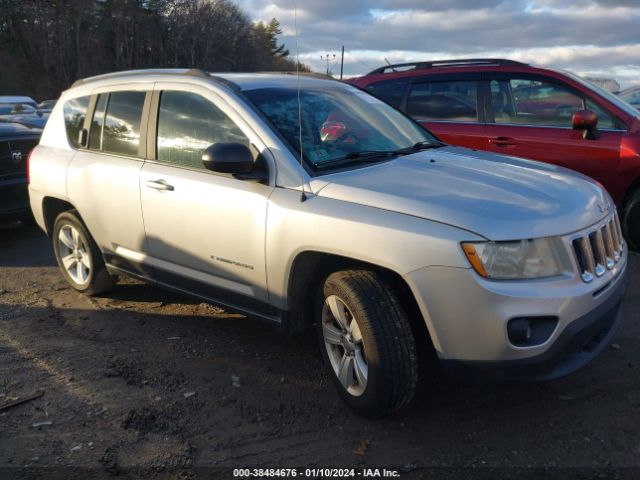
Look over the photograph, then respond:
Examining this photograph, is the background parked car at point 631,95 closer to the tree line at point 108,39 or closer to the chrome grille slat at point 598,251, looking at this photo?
the chrome grille slat at point 598,251

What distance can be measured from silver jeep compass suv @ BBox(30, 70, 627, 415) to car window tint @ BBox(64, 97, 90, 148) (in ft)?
0.40

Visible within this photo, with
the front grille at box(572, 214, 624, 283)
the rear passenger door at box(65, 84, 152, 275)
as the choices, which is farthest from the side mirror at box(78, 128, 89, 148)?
the front grille at box(572, 214, 624, 283)

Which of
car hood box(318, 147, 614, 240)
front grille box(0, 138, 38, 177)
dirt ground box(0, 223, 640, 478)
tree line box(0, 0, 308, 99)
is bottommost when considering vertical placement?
dirt ground box(0, 223, 640, 478)

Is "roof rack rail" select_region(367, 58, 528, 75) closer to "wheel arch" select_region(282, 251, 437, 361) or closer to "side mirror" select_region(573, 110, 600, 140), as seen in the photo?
"side mirror" select_region(573, 110, 600, 140)

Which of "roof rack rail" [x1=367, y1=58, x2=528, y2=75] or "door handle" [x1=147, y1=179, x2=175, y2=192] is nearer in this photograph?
"door handle" [x1=147, y1=179, x2=175, y2=192]

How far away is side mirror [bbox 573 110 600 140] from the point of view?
5.62m

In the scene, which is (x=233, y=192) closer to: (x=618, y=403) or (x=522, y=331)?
(x=522, y=331)

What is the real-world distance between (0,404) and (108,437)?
806mm

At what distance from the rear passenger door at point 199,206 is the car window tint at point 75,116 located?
3.49 feet

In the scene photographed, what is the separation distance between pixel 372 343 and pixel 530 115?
4102 mm

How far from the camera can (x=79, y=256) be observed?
524 cm

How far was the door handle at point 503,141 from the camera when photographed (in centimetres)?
614

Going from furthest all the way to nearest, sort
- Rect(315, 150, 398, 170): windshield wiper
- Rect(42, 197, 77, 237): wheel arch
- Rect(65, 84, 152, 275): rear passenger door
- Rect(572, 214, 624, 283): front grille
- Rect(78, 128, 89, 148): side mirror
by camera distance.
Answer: Rect(42, 197, 77, 237): wheel arch
Rect(78, 128, 89, 148): side mirror
Rect(65, 84, 152, 275): rear passenger door
Rect(315, 150, 398, 170): windshield wiper
Rect(572, 214, 624, 283): front grille

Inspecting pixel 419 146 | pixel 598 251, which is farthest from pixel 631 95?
pixel 598 251
